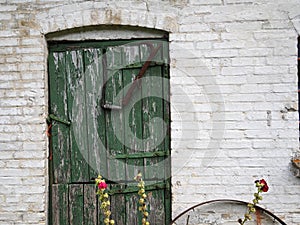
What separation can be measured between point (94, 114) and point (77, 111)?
143 mm

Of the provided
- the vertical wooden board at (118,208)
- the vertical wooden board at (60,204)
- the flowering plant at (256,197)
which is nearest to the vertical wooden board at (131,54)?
the vertical wooden board at (118,208)

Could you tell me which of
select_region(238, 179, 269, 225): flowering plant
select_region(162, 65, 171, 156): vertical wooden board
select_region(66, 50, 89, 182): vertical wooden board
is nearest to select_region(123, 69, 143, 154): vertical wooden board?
select_region(162, 65, 171, 156): vertical wooden board

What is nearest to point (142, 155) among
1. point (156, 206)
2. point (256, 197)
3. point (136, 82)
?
point (156, 206)

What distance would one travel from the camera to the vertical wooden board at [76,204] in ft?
11.0

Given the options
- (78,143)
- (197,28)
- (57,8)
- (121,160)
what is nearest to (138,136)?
(121,160)

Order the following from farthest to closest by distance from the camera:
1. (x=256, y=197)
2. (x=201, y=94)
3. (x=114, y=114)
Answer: (x=114, y=114), (x=201, y=94), (x=256, y=197)

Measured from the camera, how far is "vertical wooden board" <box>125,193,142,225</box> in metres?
3.34

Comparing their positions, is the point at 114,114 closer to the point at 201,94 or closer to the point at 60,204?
the point at 201,94

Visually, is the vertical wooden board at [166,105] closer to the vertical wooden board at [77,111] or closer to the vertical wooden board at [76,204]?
the vertical wooden board at [77,111]

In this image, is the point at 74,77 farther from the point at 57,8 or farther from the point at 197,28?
the point at 197,28

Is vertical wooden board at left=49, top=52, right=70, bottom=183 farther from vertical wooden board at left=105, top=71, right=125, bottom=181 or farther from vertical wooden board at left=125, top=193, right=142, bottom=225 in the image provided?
vertical wooden board at left=125, top=193, right=142, bottom=225

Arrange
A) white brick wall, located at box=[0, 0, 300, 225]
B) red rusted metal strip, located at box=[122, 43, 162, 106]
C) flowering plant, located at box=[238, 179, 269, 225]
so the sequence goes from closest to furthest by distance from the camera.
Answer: flowering plant, located at box=[238, 179, 269, 225] < white brick wall, located at box=[0, 0, 300, 225] < red rusted metal strip, located at box=[122, 43, 162, 106]

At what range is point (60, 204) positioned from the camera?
337cm

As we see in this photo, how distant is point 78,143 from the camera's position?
3.35 meters
